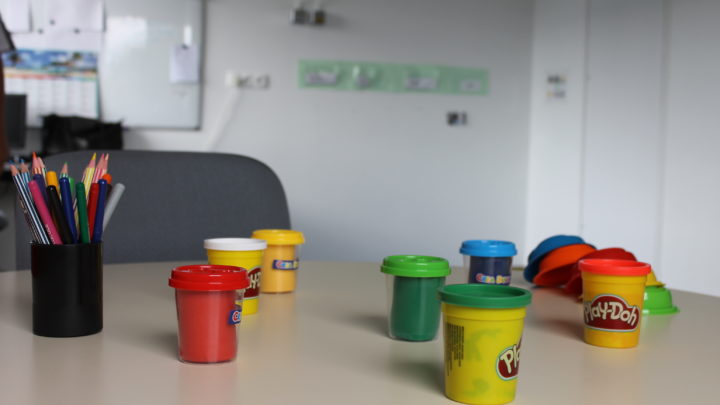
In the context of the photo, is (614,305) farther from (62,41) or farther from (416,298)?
(62,41)

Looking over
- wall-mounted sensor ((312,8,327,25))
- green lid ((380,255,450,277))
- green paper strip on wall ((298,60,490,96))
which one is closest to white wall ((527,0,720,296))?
green paper strip on wall ((298,60,490,96))

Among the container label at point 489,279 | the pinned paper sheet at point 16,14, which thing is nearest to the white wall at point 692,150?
the container label at point 489,279

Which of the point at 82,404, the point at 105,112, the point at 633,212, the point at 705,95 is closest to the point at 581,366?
the point at 82,404

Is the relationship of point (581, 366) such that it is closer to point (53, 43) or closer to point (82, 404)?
point (82, 404)

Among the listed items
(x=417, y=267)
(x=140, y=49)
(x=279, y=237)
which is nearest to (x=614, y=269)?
(x=417, y=267)

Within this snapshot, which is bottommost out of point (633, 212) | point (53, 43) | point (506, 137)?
point (633, 212)

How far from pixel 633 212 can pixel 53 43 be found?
3111 mm

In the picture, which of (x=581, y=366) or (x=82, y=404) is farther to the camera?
(x=581, y=366)

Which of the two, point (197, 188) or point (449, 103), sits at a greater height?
point (449, 103)

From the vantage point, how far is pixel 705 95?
120 inches

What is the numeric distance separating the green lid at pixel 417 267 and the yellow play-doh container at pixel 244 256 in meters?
0.18

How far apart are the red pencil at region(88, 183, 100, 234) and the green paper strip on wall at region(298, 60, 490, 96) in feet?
10.4

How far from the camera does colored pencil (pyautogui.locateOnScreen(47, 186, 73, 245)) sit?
0.72m

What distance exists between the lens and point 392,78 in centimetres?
400
